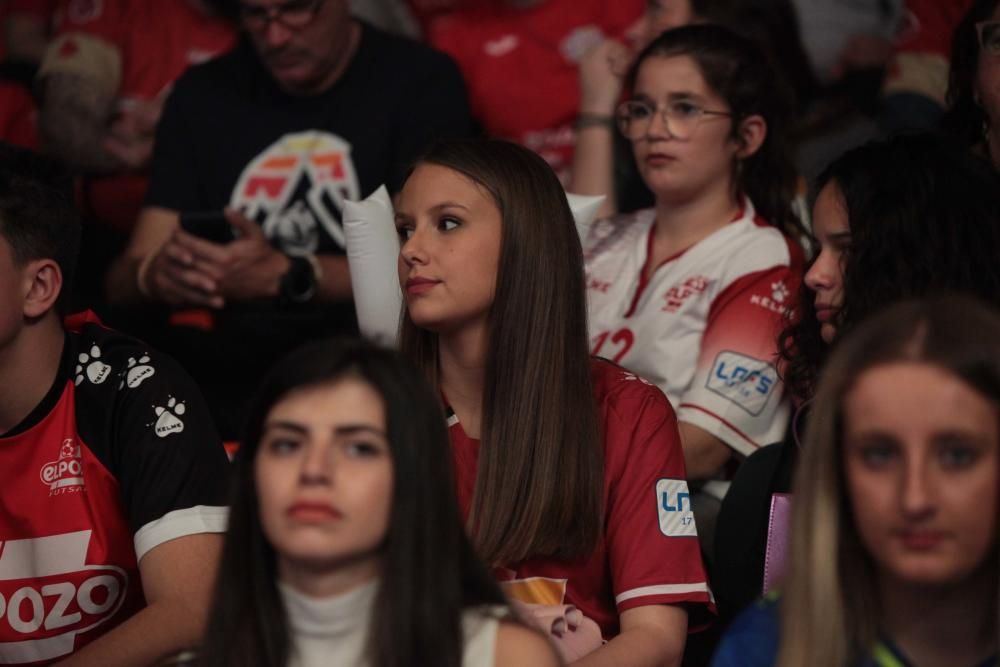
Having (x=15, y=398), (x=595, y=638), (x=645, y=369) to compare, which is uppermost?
(x=15, y=398)

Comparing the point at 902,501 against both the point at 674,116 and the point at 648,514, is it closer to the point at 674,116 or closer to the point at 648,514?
the point at 648,514

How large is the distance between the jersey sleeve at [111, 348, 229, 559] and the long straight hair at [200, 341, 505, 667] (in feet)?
1.42

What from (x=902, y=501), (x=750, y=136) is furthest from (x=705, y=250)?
(x=902, y=501)

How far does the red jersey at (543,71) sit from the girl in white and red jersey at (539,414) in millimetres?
1420

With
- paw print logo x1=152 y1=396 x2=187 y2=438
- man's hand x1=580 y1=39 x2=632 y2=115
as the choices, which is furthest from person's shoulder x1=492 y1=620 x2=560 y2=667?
man's hand x1=580 y1=39 x2=632 y2=115

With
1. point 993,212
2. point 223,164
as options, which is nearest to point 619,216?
point 223,164

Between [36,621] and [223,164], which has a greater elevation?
[223,164]

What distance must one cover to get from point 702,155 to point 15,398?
59.5 inches

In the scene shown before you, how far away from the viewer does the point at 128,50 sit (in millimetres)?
4309

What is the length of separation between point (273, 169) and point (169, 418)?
1491 millimetres

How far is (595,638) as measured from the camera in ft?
7.62

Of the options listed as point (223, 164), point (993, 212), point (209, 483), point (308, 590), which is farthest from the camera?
point (223, 164)

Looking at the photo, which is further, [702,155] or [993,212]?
[702,155]

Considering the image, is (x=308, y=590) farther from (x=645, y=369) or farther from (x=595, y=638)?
(x=645, y=369)
